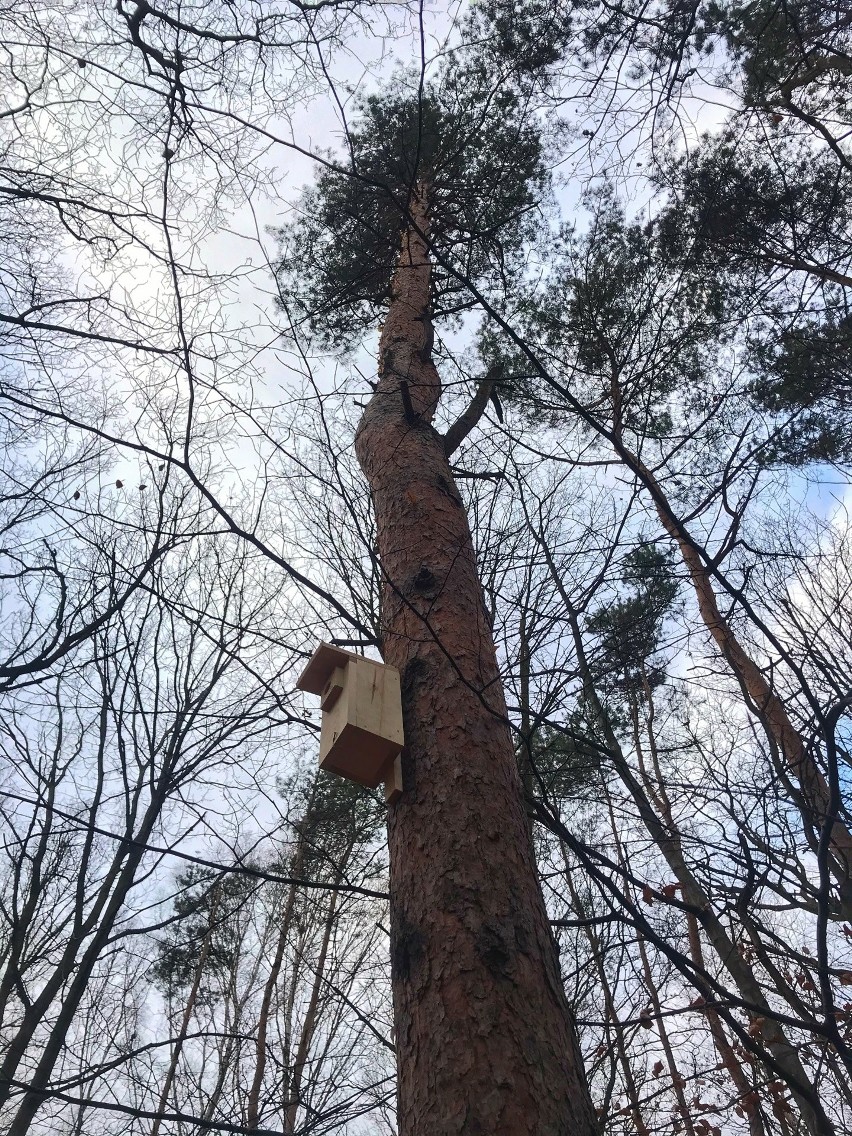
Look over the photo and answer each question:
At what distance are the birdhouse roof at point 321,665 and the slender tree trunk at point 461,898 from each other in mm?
147

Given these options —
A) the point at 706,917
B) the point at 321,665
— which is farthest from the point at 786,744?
the point at 321,665

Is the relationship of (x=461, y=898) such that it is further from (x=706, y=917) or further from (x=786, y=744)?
(x=786, y=744)

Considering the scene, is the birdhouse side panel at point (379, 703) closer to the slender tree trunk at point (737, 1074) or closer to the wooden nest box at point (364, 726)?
the wooden nest box at point (364, 726)

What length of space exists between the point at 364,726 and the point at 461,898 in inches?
17.7

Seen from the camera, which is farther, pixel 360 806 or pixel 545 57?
pixel 360 806

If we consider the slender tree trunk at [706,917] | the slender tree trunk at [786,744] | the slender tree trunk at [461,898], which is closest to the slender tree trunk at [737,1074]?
the slender tree trunk at [706,917]

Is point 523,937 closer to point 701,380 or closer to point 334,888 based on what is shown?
point 334,888

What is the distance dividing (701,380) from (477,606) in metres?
4.92

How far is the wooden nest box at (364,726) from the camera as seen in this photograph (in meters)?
1.72

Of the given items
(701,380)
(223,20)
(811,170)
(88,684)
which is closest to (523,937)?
(223,20)

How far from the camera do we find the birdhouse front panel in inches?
67.9

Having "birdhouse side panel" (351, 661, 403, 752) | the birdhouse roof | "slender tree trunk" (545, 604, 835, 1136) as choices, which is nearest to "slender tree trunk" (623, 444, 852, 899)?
"slender tree trunk" (545, 604, 835, 1136)

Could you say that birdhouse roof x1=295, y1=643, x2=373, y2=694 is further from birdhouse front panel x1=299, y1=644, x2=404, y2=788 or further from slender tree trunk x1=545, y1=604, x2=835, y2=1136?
slender tree trunk x1=545, y1=604, x2=835, y2=1136

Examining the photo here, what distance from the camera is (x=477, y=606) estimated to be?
2180 millimetres
